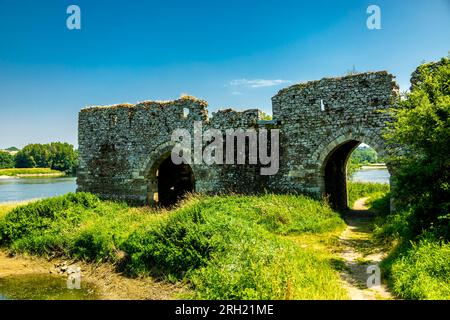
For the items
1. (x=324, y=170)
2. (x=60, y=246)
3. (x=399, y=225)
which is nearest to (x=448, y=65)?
(x=399, y=225)

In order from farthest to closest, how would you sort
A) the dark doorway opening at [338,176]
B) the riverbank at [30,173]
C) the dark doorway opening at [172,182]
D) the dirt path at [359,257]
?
the riverbank at [30,173]
the dark doorway opening at [172,182]
the dark doorway opening at [338,176]
the dirt path at [359,257]

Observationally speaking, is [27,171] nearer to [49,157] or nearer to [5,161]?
[49,157]

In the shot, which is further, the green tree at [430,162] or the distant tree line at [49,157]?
the distant tree line at [49,157]

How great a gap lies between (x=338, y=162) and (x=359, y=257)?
862 cm

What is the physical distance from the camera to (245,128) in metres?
14.6

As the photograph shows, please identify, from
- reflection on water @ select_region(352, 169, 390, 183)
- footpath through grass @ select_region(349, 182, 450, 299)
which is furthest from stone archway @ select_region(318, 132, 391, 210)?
reflection on water @ select_region(352, 169, 390, 183)

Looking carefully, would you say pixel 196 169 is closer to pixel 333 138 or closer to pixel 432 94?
pixel 333 138

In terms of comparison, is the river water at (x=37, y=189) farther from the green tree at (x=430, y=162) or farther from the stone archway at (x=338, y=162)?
the green tree at (x=430, y=162)

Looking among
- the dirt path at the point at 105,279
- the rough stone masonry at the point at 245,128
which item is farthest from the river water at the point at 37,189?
the dirt path at the point at 105,279

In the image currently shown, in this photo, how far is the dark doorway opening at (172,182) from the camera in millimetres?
18672

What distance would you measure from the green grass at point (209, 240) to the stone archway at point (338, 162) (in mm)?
1864

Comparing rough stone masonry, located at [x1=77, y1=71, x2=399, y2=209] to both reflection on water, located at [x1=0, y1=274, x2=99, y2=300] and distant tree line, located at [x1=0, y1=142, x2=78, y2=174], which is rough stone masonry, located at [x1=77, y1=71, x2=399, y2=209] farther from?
distant tree line, located at [x1=0, y1=142, x2=78, y2=174]

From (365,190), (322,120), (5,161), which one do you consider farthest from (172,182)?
(5,161)

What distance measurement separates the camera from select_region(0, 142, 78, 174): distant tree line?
79000 mm
